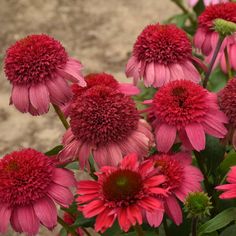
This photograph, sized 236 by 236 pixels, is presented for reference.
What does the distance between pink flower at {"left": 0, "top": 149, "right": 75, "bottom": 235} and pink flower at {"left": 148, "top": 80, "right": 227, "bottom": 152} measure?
0.48 ft

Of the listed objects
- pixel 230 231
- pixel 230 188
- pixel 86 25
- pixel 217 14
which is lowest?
pixel 86 25

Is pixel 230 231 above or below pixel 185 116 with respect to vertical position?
below

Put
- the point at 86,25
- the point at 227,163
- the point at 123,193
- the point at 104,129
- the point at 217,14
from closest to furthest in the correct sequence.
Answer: the point at 123,193 < the point at 104,129 < the point at 227,163 < the point at 217,14 < the point at 86,25

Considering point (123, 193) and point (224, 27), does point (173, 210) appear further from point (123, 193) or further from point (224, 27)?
point (224, 27)

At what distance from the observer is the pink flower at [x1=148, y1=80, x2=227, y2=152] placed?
33.4 inches

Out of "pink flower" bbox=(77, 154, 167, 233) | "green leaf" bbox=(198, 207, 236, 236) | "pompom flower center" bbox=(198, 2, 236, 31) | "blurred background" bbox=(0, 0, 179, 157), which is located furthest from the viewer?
"blurred background" bbox=(0, 0, 179, 157)

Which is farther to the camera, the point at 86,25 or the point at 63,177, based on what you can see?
the point at 86,25

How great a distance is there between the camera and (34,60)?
2.85 feet

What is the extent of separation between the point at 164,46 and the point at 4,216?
1.17 feet

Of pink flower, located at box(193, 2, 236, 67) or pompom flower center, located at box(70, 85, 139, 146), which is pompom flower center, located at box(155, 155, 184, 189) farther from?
pink flower, located at box(193, 2, 236, 67)

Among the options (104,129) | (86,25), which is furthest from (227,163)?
(86,25)

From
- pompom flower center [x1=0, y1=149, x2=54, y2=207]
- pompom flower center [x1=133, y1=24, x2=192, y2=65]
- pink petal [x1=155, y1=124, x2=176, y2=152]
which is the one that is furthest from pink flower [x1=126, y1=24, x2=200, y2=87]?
pompom flower center [x1=0, y1=149, x2=54, y2=207]

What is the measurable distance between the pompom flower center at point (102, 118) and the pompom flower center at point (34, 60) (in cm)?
8

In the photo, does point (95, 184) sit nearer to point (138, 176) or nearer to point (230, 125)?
point (138, 176)
